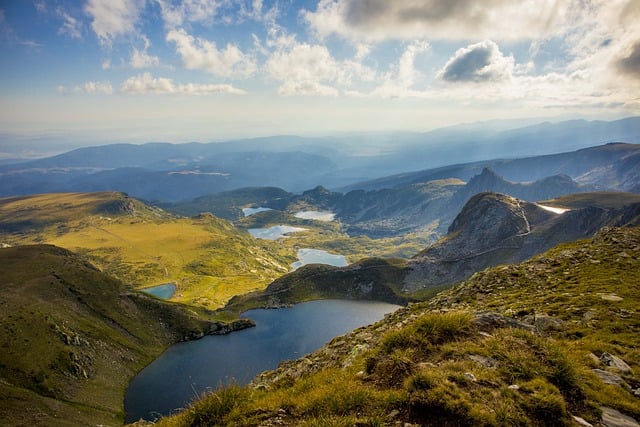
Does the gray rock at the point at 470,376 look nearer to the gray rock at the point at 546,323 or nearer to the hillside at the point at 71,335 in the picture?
the gray rock at the point at 546,323

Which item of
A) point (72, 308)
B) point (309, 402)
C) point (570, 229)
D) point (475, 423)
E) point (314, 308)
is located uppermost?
point (475, 423)

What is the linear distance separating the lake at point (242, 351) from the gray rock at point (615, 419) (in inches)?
3072

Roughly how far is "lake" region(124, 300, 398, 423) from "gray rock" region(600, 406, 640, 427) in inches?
3072

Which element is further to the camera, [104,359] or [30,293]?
[30,293]

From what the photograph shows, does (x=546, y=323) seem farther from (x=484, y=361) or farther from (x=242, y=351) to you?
(x=242, y=351)

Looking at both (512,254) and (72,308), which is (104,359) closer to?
(72,308)

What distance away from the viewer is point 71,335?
103m

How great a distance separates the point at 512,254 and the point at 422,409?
19692 cm

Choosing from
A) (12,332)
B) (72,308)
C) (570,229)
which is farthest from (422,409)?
(570,229)

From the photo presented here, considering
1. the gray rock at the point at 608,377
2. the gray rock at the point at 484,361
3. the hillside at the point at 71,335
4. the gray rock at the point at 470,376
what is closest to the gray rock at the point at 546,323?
the gray rock at the point at 608,377

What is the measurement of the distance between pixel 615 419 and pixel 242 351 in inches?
5727

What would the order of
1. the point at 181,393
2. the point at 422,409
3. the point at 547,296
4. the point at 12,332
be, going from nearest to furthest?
the point at 422,409 < the point at 547,296 < the point at 12,332 < the point at 181,393

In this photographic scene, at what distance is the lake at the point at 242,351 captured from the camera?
105 meters

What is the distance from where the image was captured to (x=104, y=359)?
109 m
